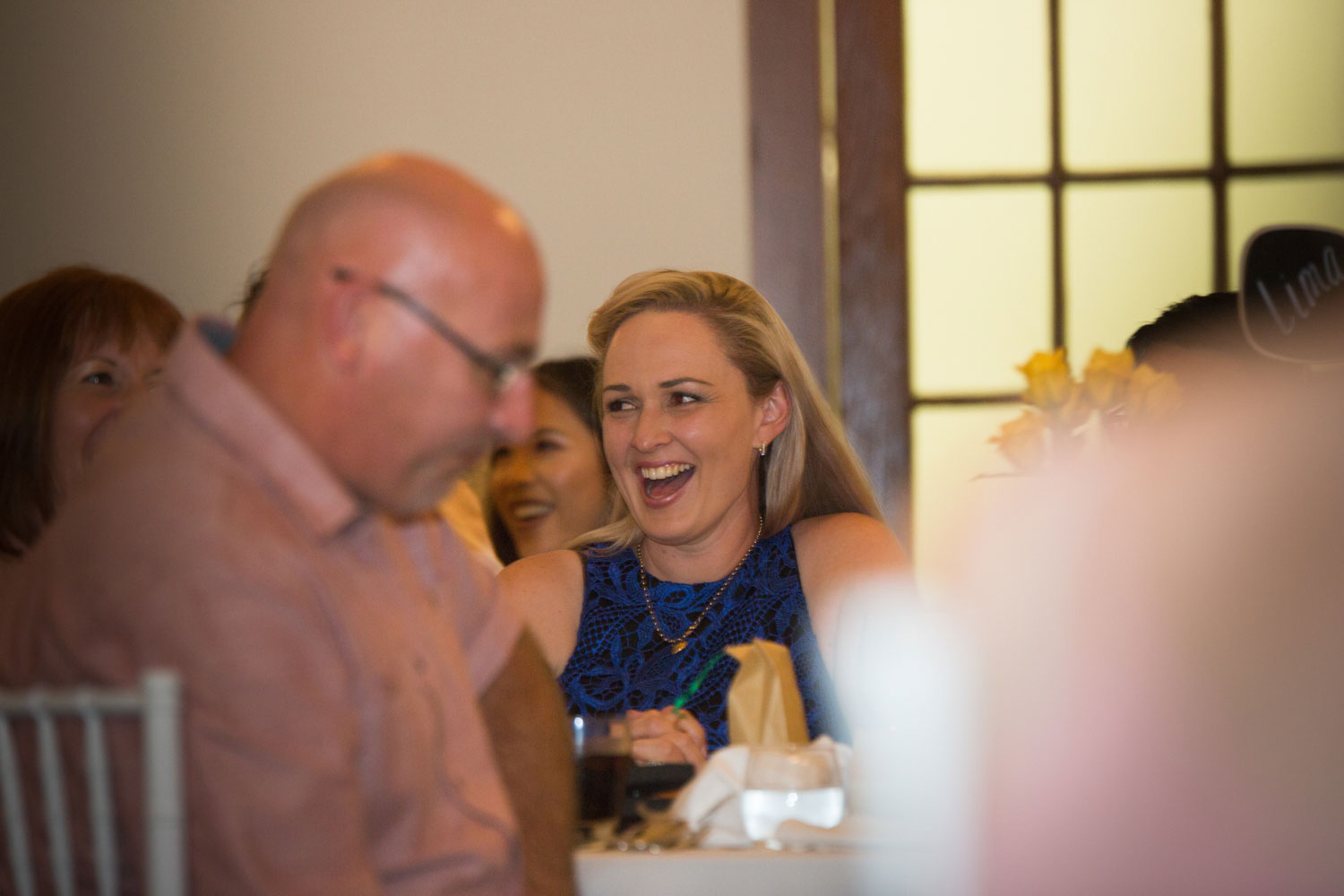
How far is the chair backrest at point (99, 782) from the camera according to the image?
2.71 ft

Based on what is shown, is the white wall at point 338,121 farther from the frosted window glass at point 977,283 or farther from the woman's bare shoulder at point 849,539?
the woman's bare shoulder at point 849,539

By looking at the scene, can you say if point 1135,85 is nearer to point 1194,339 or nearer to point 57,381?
point 1194,339

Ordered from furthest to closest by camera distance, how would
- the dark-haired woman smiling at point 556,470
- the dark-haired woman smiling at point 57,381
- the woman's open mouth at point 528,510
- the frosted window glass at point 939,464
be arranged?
the woman's open mouth at point 528,510
the dark-haired woman smiling at point 556,470
the frosted window glass at point 939,464
the dark-haired woman smiling at point 57,381

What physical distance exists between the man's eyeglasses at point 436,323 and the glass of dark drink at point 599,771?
0.52 meters

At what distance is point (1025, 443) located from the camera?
6.06 feet

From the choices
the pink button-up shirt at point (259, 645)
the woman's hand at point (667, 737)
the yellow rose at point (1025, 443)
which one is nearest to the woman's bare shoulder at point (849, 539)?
the yellow rose at point (1025, 443)

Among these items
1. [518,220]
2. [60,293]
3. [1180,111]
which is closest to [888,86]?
[1180,111]

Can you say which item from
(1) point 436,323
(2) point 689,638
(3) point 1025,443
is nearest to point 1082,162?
(3) point 1025,443

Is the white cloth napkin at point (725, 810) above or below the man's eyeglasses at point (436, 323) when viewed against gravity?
below

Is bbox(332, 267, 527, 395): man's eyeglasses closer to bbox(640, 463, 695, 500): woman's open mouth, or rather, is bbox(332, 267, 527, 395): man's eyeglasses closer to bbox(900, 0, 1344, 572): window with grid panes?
bbox(640, 463, 695, 500): woman's open mouth

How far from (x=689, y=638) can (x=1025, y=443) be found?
657 millimetres

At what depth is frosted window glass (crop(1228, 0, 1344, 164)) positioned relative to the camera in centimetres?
290

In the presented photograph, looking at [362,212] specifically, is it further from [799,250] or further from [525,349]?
[799,250]

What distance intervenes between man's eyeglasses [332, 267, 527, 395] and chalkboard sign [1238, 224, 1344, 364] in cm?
78
